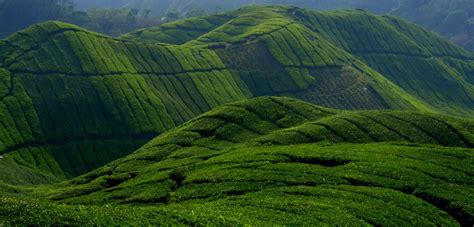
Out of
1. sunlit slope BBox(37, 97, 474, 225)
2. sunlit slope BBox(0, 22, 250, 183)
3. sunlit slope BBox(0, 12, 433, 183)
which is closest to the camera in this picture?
sunlit slope BBox(37, 97, 474, 225)

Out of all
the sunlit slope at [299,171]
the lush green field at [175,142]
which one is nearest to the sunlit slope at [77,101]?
the lush green field at [175,142]

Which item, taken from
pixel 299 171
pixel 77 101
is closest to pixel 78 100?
pixel 77 101

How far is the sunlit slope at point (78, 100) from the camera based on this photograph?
135 meters

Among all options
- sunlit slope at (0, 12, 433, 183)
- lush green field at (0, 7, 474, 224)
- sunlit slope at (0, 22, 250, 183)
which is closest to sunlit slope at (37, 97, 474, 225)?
lush green field at (0, 7, 474, 224)

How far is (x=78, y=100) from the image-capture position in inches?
6225

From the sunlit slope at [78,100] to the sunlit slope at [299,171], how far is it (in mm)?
45887

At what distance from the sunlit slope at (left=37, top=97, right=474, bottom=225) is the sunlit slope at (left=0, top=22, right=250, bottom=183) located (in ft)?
151

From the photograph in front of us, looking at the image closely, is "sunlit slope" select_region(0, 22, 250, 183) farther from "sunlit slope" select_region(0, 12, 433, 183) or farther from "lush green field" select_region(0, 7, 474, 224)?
"lush green field" select_region(0, 7, 474, 224)

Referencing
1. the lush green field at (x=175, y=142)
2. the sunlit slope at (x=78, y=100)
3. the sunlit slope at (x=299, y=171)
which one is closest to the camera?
the sunlit slope at (x=299, y=171)

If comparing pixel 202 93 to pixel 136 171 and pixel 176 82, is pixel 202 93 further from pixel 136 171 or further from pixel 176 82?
pixel 136 171

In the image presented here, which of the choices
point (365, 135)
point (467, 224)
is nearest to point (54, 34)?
point (365, 135)

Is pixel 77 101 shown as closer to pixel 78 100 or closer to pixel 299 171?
pixel 78 100

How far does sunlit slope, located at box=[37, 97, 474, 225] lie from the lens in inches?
1823

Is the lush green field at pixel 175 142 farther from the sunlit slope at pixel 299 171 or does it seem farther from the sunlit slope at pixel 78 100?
the sunlit slope at pixel 78 100
